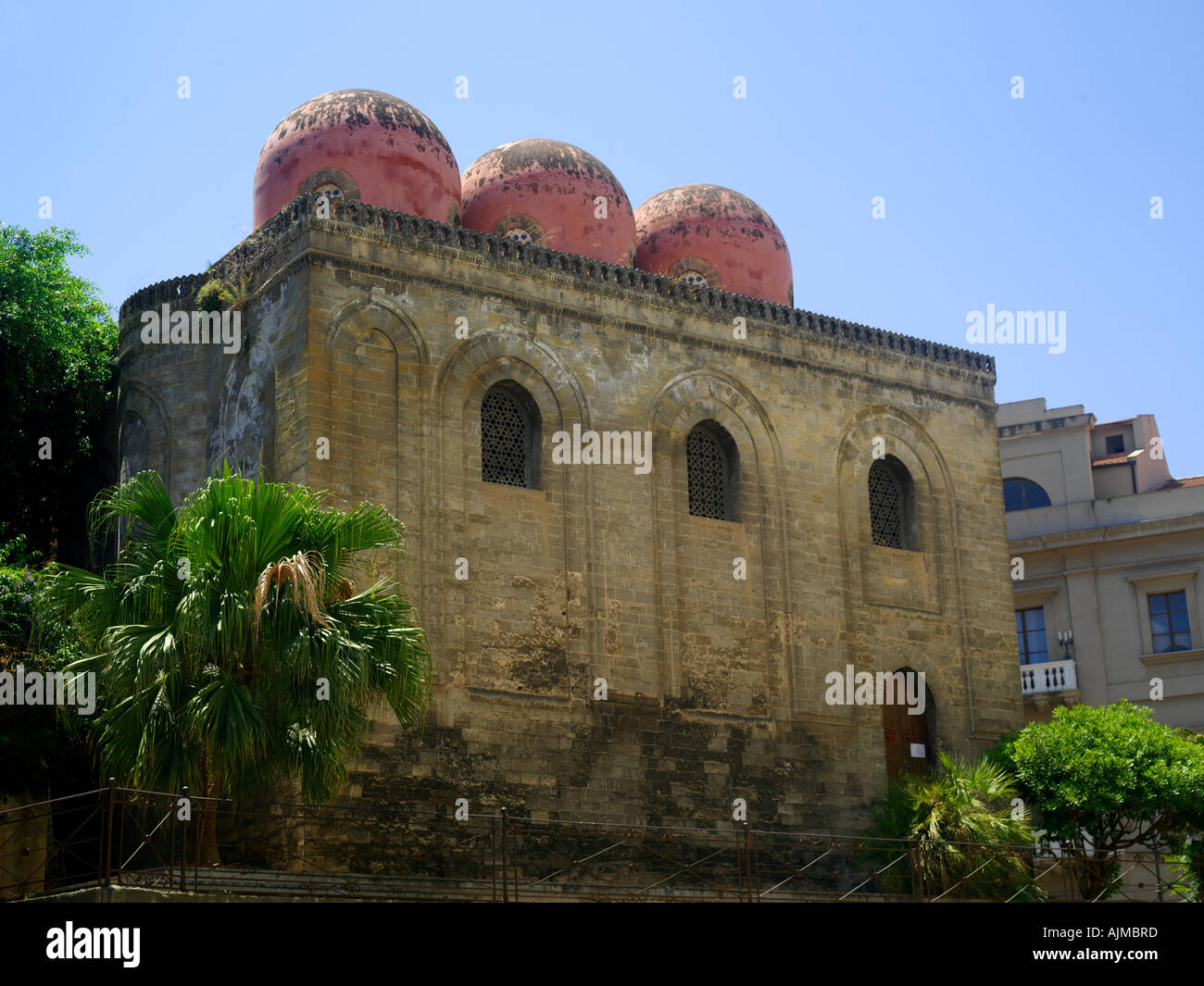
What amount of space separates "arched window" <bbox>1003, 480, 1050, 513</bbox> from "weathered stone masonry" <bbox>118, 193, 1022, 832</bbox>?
29.6ft

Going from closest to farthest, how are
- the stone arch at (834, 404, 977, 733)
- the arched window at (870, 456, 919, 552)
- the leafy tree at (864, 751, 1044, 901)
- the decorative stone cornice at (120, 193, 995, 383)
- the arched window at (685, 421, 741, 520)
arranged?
the leafy tree at (864, 751, 1044, 901) → the decorative stone cornice at (120, 193, 995, 383) → the arched window at (685, 421, 741, 520) → the stone arch at (834, 404, 977, 733) → the arched window at (870, 456, 919, 552)

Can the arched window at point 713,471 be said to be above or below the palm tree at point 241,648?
above

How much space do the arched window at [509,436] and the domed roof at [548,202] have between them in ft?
9.04

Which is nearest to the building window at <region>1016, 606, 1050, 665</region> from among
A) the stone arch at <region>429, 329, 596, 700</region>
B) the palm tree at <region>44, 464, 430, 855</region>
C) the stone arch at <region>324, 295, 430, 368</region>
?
the stone arch at <region>429, 329, 596, 700</region>

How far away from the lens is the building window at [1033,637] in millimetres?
34031

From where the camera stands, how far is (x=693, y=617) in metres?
23.2

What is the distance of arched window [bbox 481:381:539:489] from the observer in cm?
2256

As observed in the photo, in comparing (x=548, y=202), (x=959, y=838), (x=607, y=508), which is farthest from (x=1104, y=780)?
(x=548, y=202)

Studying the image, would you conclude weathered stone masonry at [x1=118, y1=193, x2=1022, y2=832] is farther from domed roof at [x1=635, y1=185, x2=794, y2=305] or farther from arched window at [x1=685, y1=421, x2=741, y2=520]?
domed roof at [x1=635, y1=185, x2=794, y2=305]

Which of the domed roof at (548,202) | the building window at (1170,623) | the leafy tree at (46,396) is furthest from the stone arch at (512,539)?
the building window at (1170,623)

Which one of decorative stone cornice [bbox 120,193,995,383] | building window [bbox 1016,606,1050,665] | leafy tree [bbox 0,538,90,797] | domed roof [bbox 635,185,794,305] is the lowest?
leafy tree [bbox 0,538,90,797]

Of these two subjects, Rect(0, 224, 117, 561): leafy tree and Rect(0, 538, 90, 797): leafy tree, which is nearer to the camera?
Rect(0, 538, 90, 797): leafy tree

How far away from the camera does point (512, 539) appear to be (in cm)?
2200

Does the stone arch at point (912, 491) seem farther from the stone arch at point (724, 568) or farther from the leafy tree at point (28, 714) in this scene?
the leafy tree at point (28, 714)
